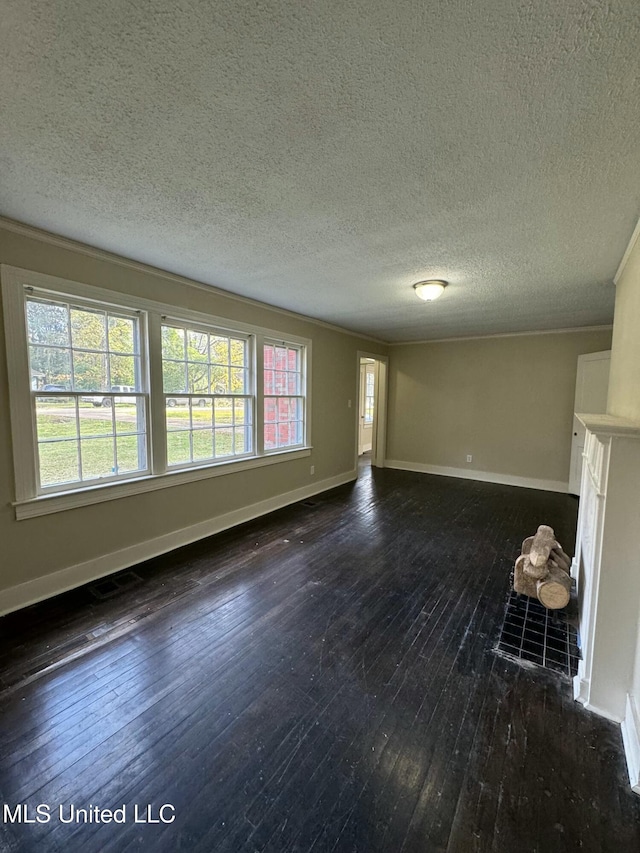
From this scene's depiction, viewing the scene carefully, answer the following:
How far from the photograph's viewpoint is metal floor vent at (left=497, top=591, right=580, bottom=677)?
1.99 m

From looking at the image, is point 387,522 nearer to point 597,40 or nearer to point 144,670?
point 144,670

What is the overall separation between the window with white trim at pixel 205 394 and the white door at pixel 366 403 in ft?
13.4

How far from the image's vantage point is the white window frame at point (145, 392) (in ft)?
7.57

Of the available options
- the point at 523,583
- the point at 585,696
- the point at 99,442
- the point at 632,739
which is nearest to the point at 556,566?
the point at 523,583

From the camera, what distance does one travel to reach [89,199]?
1.95 m

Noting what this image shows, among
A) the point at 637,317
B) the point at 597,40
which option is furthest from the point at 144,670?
the point at 637,317

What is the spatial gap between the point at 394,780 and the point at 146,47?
105 inches

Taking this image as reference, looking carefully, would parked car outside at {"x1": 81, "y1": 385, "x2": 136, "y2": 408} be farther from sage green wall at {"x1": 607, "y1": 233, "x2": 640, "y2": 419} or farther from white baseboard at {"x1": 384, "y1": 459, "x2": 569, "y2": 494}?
white baseboard at {"x1": 384, "y1": 459, "x2": 569, "y2": 494}

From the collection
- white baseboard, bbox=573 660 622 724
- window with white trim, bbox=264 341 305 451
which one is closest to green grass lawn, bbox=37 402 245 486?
window with white trim, bbox=264 341 305 451

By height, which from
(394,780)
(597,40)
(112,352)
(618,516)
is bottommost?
(394,780)

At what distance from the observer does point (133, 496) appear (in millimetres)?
3002

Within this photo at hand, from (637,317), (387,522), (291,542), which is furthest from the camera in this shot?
(387,522)

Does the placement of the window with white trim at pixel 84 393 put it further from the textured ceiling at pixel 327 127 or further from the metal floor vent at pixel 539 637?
the metal floor vent at pixel 539 637

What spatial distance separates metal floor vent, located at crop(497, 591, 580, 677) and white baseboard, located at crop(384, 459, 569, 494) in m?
3.62
